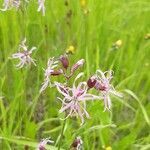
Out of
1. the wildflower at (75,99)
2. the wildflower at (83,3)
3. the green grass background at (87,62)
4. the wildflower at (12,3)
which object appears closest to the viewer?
the wildflower at (75,99)

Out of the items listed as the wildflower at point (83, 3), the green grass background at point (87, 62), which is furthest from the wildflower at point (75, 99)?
the wildflower at point (83, 3)

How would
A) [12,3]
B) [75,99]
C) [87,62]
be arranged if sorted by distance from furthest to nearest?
1. [87,62]
2. [12,3]
3. [75,99]

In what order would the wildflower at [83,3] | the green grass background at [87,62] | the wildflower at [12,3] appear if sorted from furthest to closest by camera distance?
the wildflower at [83,3], the green grass background at [87,62], the wildflower at [12,3]

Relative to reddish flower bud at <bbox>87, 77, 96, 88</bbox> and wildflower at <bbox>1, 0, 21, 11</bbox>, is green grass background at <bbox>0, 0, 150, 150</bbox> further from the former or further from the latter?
reddish flower bud at <bbox>87, 77, 96, 88</bbox>

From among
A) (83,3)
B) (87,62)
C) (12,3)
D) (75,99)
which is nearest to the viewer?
(75,99)

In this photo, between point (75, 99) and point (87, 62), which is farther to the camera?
point (87, 62)

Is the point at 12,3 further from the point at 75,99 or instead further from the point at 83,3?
the point at 75,99

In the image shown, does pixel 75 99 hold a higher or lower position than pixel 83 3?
lower

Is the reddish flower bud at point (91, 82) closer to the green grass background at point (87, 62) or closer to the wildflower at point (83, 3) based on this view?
the green grass background at point (87, 62)

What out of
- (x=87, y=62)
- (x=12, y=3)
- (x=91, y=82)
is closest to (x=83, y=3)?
(x=87, y=62)

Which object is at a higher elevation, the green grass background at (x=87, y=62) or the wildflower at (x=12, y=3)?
A: the wildflower at (x=12, y=3)
